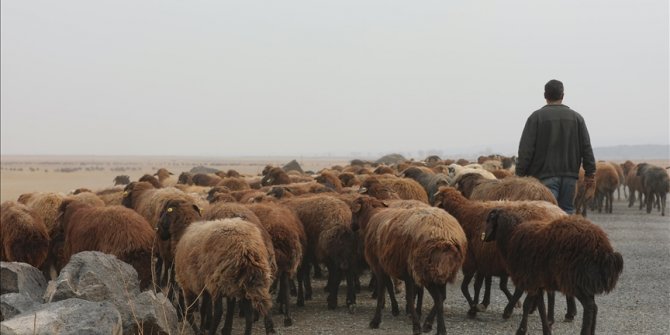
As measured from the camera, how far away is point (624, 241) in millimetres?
17016

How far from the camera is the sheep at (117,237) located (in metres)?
8.83

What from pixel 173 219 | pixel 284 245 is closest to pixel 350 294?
pixel 284 245

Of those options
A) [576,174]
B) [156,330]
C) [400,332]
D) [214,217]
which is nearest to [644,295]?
[576,174]

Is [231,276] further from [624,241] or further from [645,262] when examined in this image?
[624,241]

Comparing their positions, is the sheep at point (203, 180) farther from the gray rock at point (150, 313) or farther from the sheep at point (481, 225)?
the gray rock at point (150, 313)

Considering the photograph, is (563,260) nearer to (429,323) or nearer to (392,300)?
(429,323)

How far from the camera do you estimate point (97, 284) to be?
7.54 m

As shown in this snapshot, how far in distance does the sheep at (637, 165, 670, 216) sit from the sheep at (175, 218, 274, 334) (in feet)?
70.4

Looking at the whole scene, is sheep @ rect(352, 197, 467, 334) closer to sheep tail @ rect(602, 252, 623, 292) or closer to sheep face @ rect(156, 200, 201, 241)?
sheep tail @ rect(602, 252, 623, 292)

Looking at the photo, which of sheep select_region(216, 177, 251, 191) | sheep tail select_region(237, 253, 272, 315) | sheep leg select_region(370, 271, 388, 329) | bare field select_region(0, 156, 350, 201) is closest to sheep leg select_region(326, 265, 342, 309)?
sheep leg select_region(370, 271, 388, 329)

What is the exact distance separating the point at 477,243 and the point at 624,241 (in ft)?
33.1

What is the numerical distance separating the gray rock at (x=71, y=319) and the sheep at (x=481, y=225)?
469 centimetres

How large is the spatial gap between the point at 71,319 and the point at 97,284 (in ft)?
4.81

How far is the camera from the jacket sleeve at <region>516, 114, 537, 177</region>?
9.32 meters
